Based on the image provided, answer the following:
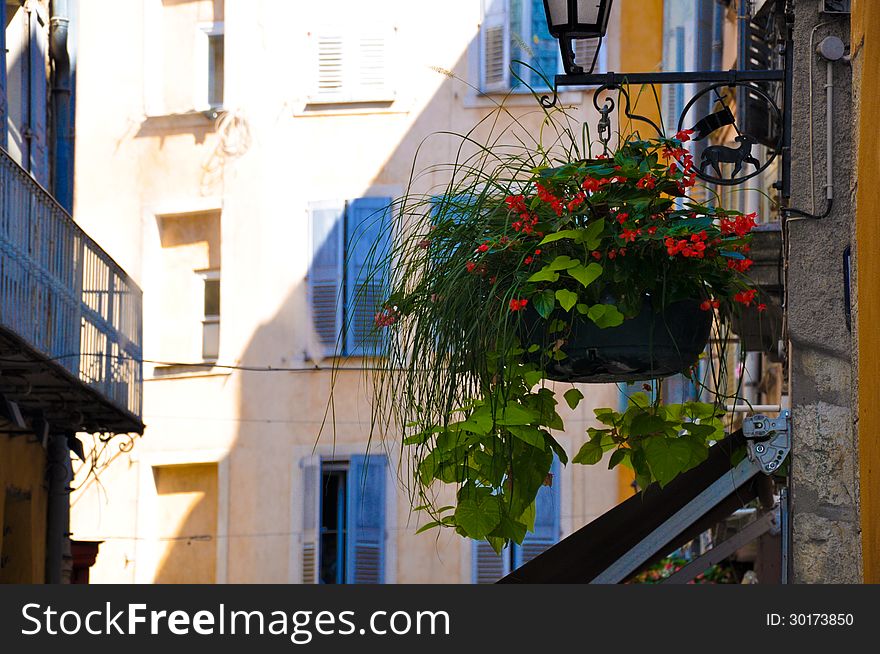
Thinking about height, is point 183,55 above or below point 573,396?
above

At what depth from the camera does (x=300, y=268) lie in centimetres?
1916

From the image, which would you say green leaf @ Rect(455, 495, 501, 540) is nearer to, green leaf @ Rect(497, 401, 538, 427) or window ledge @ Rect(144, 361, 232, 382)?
green leaf @ Rect(497, 401, 538, 427)

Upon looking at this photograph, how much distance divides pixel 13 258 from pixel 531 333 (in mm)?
7925

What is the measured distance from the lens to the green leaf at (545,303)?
408cm

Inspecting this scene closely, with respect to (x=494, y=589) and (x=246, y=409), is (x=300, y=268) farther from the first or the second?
(x=494, y=589)

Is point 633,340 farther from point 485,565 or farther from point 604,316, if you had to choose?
point 485,565

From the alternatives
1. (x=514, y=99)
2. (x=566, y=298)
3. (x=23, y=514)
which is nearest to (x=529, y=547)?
(x=514, y=99)

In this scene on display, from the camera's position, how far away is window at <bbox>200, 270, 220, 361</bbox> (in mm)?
19391

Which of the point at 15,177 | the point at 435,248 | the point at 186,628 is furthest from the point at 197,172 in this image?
the point at 186,628

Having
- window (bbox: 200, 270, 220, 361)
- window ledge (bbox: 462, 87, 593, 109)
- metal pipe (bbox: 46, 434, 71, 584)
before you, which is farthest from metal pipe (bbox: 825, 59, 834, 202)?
window (bbox: 200, 270, 220, 361)

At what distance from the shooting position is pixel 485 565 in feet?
59.2

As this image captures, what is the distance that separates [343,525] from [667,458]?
14.6 meters

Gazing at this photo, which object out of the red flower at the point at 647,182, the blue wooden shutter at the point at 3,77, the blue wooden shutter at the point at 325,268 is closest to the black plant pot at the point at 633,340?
the red flower at the point at 647,182

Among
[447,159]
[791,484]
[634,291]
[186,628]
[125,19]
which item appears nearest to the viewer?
[186,628]
